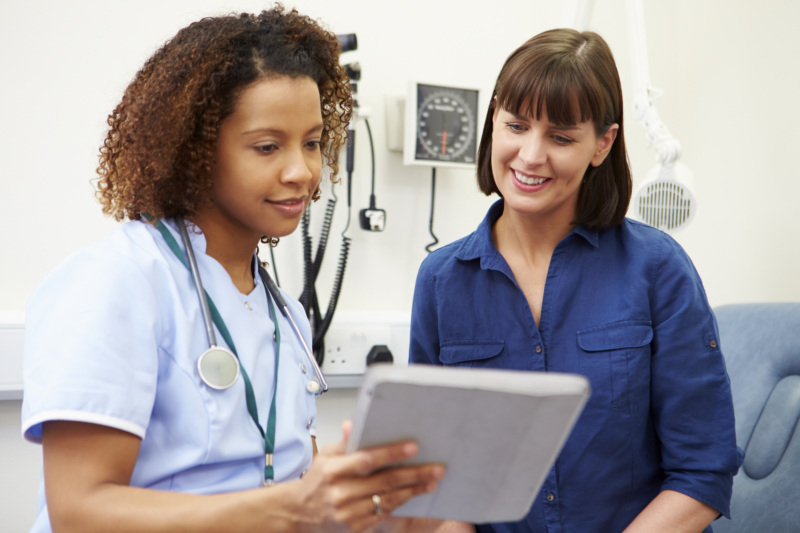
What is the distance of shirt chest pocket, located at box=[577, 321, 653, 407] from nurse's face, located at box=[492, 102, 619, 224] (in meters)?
0.23

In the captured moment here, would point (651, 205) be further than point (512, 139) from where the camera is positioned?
Yes

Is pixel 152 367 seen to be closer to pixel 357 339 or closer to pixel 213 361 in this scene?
pixel 213 361

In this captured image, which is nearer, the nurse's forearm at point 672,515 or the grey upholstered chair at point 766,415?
the nurse's forearm at point 672,515

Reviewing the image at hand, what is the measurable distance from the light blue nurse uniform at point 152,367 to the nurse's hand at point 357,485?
172mm

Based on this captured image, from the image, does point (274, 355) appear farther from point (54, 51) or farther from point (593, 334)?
point (54, 51)

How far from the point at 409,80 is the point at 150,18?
648 mm

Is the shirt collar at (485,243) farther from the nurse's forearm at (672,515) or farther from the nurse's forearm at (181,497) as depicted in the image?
the nurse's forearm at (181,497)

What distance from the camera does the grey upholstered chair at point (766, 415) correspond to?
4.50 ft

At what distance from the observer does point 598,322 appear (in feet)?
3.79

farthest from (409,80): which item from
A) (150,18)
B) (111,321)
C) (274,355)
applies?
(111,321)

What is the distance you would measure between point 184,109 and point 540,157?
0.53m

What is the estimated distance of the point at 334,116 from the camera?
45.2 inches

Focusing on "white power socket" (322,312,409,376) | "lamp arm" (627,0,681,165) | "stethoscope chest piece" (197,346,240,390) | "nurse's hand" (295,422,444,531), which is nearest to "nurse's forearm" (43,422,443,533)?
"nurse's hand" (295,422,444,531)

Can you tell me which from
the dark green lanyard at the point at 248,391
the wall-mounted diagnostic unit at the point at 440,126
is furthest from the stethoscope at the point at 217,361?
the wall-mounted diagnostic unit at the point at 440,126
